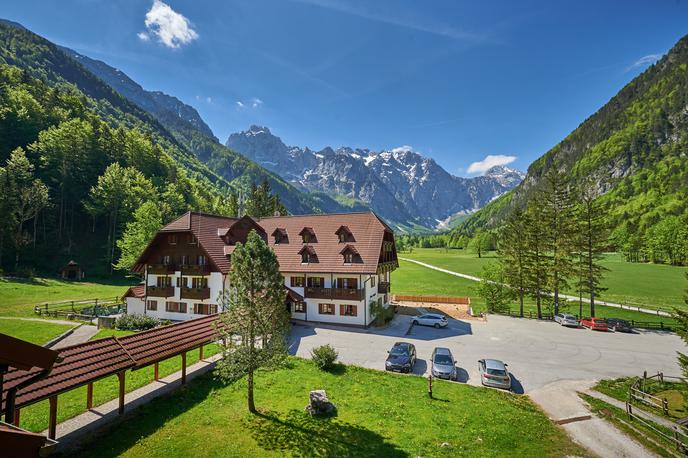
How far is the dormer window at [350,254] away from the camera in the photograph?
3944 centimetres

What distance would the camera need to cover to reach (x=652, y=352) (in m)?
30.8

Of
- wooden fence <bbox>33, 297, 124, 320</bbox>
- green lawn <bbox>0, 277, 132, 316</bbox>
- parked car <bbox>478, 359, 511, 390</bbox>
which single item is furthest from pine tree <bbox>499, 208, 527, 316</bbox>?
green lawn <bbox>0, 277, 132, 316</bbox>

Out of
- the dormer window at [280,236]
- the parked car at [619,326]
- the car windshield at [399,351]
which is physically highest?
the dormer window at [280,236]

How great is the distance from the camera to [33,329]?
31.2 metres

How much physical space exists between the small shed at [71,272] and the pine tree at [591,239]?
86.3 m

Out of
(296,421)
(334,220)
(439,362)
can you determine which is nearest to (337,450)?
(296,421)

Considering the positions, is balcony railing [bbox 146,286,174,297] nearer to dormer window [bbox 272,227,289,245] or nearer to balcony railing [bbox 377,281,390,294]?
dormer window [bbox 272,227,289,245]

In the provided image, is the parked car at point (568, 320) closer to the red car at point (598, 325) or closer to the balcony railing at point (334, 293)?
the red car at point (598, 325)

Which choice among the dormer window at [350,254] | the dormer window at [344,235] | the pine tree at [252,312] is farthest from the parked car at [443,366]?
the dormer window at [344,235]

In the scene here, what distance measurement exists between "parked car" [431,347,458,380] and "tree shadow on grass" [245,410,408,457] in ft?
32.5

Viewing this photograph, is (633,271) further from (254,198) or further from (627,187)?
(627,187)

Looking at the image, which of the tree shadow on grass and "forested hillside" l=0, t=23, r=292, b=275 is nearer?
the tree shadow on grass

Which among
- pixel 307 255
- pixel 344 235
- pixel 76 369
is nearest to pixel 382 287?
pixel 344 235

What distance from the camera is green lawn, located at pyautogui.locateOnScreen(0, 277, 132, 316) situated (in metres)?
40.0
